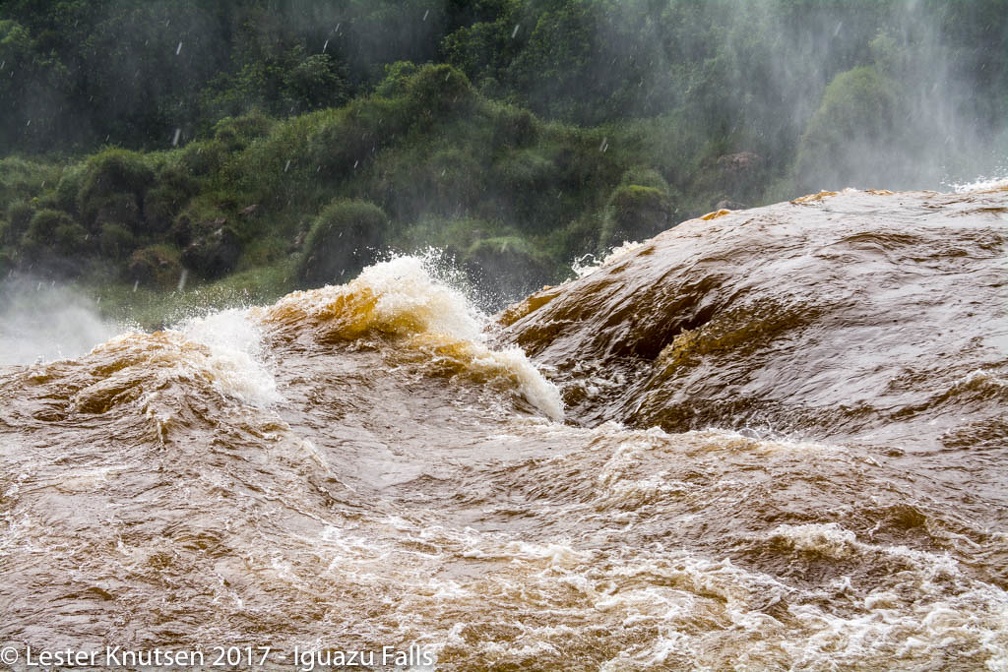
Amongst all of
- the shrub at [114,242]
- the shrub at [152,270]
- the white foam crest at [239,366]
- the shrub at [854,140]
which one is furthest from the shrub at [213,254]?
the white foam crest at [239,366]

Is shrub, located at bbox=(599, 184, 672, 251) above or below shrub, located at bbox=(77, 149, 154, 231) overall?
below

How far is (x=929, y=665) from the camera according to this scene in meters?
2.46

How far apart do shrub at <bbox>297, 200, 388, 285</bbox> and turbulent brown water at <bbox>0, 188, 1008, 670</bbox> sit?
45.9ft

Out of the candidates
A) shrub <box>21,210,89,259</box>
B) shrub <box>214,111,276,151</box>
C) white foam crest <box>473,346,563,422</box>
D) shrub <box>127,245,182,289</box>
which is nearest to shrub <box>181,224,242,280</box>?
shrub <box>127,245,182,289</box>

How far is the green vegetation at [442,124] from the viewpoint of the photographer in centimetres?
2077

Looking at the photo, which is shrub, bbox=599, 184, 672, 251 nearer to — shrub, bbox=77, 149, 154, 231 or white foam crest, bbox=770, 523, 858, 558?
shrub, bbox=77, 149, 154, 231

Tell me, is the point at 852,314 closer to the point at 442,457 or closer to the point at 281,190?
the point at 442,457

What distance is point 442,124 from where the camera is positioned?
76.5 ft

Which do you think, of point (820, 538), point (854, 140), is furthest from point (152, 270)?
point (820, 538)

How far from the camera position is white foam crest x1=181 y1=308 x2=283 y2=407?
5.17m

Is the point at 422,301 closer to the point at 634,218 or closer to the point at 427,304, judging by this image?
the point at 427,304

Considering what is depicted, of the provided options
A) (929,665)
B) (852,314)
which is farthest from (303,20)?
(929,665)

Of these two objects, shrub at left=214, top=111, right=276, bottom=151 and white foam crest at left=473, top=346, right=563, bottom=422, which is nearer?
white foam crest at left=473, top=346, right=563, bottom=422

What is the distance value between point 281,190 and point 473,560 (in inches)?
844
